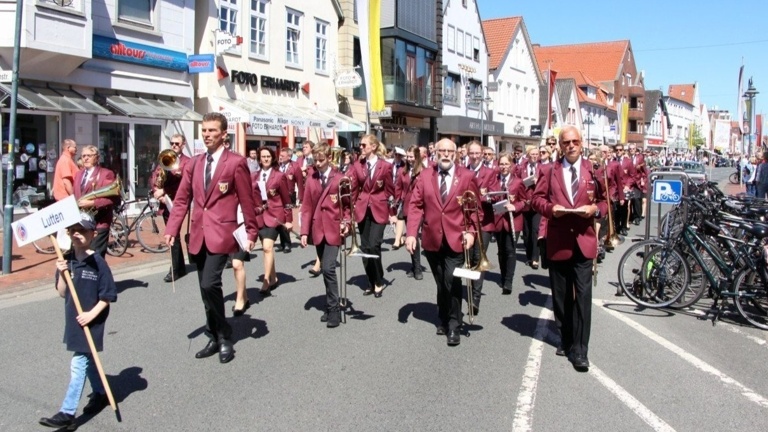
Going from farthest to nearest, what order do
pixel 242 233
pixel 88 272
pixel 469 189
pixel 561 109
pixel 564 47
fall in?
pixel 564 47 → pixel 561 109 → pixel 469 189 → pixel 242 233 → pixel 88 272

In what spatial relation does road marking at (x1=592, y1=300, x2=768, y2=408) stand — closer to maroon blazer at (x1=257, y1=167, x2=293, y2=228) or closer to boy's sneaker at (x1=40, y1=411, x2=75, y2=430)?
maroon blazer at (x1=257, y1=167, x2=293, y2=228)

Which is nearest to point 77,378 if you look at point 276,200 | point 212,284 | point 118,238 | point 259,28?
point 212,284

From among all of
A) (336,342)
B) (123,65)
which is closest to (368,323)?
(336,342)

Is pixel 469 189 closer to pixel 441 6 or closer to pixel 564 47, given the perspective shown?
pixel 441 6

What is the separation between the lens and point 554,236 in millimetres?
5785

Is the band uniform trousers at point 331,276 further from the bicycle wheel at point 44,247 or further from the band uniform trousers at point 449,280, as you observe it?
the bicycle wheel at point 44,247

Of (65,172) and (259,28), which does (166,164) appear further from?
(259,28)

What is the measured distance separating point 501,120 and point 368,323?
4078 centimetres

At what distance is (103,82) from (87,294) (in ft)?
43.7

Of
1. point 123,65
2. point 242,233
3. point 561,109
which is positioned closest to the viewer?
point 242,233

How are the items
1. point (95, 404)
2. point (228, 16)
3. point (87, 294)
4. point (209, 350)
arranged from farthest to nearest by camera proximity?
point (228, 16), point (209, 350), point (95, 404), point (87, 294)

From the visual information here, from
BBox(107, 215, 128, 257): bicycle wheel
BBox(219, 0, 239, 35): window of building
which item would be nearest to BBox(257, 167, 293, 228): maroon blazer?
BBox(107, 215, 128, 257): bicycle wheel

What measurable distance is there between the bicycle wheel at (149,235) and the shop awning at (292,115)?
757 centimetres

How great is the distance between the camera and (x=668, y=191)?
9203 millimetres
